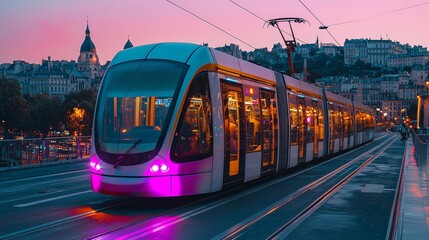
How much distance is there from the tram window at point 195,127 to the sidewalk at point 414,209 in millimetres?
4104

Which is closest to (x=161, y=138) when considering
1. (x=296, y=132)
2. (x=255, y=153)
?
(x=255, y=153)

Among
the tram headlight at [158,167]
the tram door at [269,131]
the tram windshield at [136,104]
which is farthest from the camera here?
the tram door at [269,131]

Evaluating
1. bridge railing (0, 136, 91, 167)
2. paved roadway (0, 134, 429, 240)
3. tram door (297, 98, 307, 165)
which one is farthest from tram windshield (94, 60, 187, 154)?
bridge railing (0, 136, 91, 167)

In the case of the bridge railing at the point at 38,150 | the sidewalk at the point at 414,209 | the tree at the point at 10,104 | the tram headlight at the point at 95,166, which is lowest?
the sidewalk at the point at 414,209

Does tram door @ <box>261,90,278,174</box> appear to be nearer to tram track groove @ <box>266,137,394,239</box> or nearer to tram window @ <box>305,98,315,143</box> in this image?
tram track groove @ <box>266,137,394,239</box>

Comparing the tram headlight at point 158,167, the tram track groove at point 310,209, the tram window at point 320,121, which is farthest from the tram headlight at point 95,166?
the tram window at point 320,121

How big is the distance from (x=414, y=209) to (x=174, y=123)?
17.6 feet

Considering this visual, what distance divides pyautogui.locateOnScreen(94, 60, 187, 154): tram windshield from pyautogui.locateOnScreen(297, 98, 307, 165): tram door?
9.63 meters

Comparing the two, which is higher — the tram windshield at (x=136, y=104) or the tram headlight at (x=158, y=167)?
the tram windshield at (x=136, y=104)

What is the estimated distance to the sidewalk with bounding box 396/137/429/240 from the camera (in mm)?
9664

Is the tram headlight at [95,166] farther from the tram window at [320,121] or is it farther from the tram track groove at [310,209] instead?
the tram window at [320,121]

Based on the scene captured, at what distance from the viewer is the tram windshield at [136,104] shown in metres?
11.4

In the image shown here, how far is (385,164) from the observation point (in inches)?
1004

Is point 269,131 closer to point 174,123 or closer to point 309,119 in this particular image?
point 174,123
